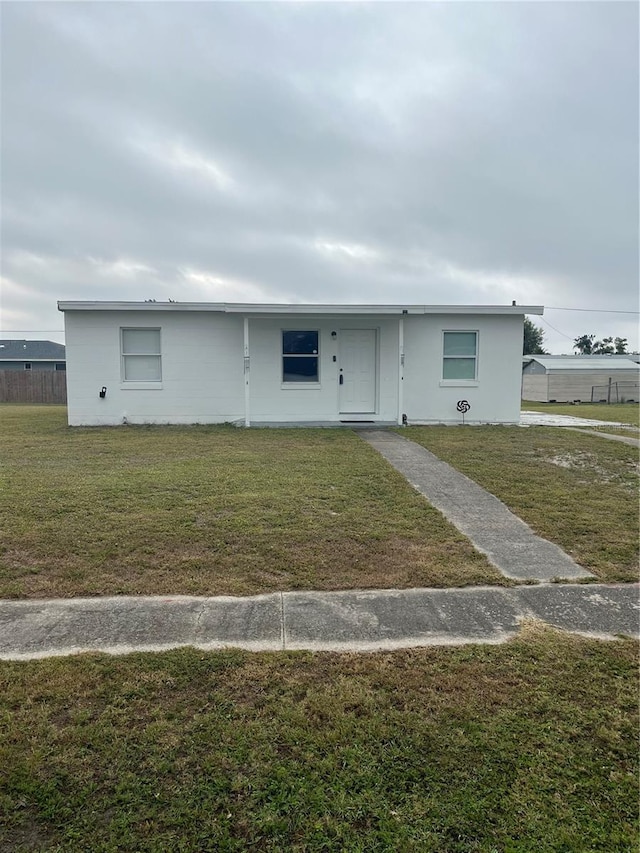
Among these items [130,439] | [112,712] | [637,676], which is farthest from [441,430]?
[112,712]

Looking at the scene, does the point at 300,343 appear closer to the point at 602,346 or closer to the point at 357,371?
the point at 357,371

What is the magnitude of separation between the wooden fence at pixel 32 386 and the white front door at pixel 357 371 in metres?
19.0

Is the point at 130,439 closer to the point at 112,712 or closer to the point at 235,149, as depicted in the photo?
the point at 112,712

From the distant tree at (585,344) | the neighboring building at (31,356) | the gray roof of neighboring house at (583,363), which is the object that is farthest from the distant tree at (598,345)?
the neighboring building at (31,356)

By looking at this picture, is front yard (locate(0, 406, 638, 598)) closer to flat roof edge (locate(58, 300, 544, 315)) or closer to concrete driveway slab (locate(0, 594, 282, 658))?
concrete driveway slab (locate(0, 594, 282, 658))

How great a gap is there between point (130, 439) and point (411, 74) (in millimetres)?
10049

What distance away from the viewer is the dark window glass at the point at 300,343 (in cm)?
1287

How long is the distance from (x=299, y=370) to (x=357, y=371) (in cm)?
145

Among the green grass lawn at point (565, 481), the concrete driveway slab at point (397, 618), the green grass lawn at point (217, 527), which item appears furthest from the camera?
A: the green grass lawn at point (565, 481)

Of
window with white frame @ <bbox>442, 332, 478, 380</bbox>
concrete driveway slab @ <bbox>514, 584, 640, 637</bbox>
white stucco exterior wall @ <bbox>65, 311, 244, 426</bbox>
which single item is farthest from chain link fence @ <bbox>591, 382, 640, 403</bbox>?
concrete driveway slab @ <bbox>514, 584, 640, 637</bbox>

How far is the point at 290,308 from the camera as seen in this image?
11.8 meters

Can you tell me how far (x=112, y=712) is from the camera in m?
2.36

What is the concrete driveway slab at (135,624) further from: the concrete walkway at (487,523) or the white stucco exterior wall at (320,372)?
the white stucco exterior wall at (320,372)

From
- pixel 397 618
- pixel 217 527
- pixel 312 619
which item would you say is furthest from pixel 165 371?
pixel 397 618
